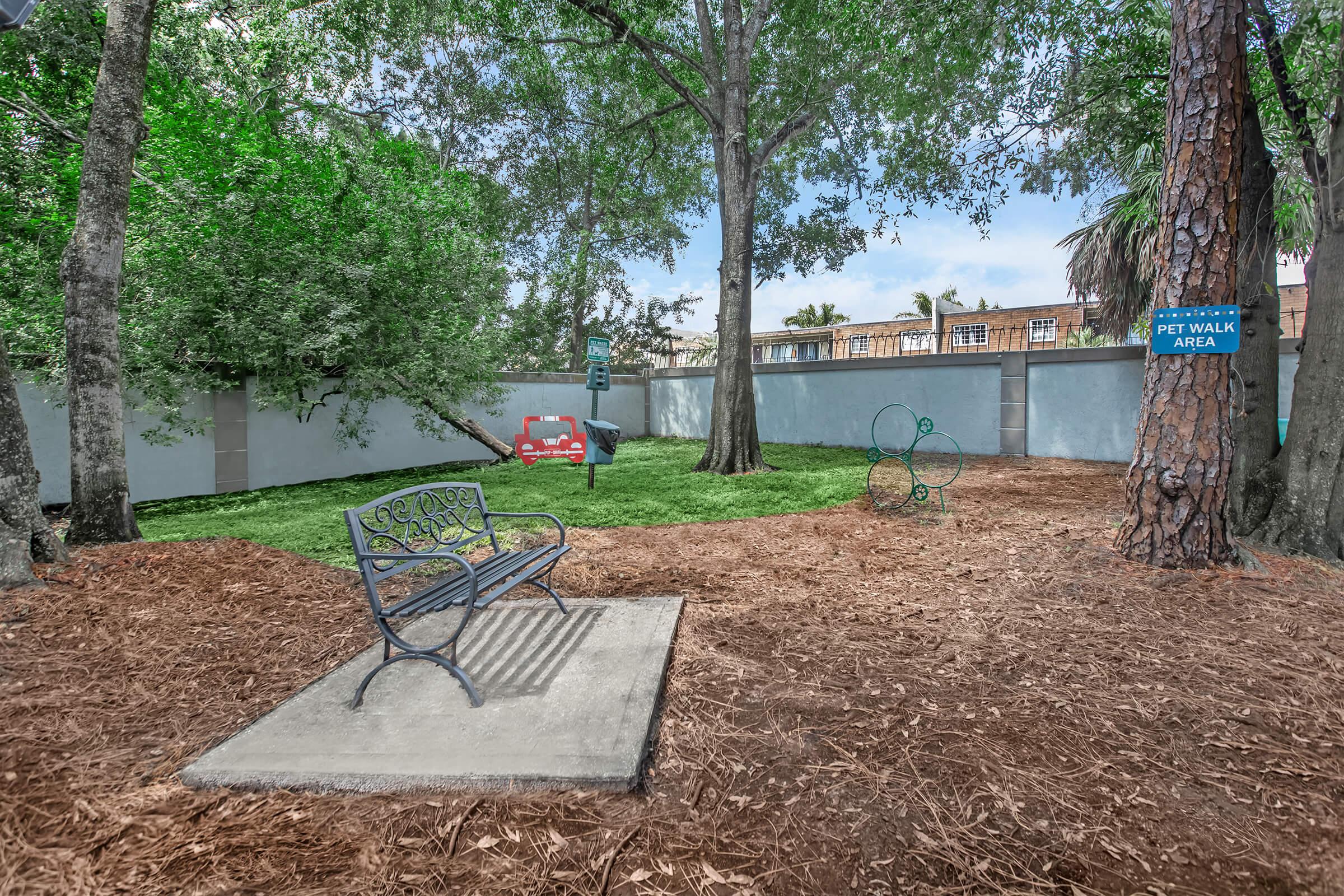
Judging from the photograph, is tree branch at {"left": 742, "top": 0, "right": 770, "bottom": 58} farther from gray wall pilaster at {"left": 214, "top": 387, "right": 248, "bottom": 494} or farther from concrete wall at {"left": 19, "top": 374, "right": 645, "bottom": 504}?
gray wall pilaster at {"left": 214, "top": 387, "right": 248, "bottom": 494}

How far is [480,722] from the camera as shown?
2375 millimetres

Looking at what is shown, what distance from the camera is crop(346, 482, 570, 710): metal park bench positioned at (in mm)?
2533

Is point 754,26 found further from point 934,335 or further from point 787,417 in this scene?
point 934,335

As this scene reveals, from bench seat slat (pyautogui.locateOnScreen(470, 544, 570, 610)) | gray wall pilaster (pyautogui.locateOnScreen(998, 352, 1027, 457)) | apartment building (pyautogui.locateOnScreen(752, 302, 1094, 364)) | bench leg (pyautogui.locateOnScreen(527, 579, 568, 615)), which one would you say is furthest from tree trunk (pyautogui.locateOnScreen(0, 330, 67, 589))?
apartment building (pyautogui.locateOnScreen(752, 302, 1094, 364))

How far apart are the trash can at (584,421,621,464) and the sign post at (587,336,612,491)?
0.14 metres

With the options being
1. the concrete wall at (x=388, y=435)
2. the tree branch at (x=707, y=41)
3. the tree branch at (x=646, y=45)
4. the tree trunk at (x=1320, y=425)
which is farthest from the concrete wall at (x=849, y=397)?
the tree trunk at (x=1320, y=425)

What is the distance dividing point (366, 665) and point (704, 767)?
71.4 inches

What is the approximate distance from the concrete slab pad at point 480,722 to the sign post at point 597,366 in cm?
518

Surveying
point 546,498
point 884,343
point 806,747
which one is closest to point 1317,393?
point 806,747

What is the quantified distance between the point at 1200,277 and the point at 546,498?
6477 mm

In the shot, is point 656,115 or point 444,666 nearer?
point 444,666

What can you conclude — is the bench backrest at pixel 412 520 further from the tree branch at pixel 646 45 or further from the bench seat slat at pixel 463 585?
the tree branch at pixel 646 45

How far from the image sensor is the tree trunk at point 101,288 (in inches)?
193

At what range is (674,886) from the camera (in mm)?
1615
